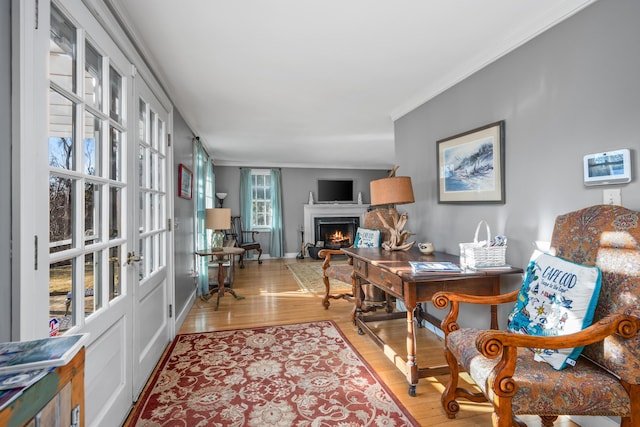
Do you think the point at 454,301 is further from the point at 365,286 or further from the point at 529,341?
the point at 365,286

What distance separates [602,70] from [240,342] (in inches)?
122

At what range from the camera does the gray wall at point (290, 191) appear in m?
7.41

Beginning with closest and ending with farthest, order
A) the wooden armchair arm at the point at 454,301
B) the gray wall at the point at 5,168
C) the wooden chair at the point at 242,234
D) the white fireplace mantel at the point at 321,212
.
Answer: the gray wall at the point at 5,168
the wooden armchair arm at the point at 454,301
the wooden chair at the point at 242,234
the white fireplace mantel at the point at 321,212

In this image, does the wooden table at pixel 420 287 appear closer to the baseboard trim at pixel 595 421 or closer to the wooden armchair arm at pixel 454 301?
the wooden armchair arm at pixel 454 301

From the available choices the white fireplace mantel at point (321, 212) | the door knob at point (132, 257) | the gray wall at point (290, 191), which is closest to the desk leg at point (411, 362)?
the door knob at point (132, 257)

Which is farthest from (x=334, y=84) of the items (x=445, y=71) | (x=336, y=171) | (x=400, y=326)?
(x=336, y=171)

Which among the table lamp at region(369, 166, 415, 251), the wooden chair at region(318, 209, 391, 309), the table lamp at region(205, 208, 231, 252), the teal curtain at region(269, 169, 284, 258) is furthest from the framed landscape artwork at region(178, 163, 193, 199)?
the teal curtain at region(269, 169, 284, 258)

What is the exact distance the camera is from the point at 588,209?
4.94 feet

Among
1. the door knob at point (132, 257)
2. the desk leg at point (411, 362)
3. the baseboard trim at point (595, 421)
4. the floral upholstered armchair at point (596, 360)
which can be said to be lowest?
the baseboard trim at point (595, 421)

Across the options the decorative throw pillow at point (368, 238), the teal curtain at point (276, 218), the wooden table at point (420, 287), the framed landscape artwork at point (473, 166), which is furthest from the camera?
the teal curtain at point (276, 218)

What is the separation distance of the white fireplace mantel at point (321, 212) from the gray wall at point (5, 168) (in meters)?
6.72

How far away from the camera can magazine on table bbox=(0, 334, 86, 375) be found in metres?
0.63

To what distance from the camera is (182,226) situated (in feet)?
11.0

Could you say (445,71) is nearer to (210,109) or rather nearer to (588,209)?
(588,209)
